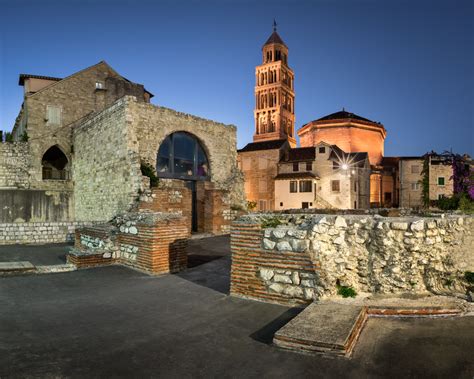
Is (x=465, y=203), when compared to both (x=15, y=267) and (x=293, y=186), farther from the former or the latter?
(x=293, y=186)

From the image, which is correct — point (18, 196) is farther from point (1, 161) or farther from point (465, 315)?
point (465, 315)

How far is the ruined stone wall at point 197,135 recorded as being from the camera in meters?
15.0

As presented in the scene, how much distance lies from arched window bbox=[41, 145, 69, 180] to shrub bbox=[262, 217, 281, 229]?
2272 cm

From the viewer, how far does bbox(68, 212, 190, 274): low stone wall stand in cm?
720

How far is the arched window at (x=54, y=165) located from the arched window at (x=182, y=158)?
38.7ft

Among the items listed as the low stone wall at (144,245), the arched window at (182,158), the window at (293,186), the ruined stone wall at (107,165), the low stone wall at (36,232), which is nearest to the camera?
the low stone wall at (144,245)

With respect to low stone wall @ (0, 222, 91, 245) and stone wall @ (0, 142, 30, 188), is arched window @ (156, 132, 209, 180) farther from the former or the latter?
stone wall @ (0, 142, 30, 188)

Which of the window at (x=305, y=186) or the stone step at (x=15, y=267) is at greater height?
the window at (x=305, y=186)

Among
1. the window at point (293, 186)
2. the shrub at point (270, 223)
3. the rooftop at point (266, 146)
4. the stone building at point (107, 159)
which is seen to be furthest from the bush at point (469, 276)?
the rooftop at point (266, 146)

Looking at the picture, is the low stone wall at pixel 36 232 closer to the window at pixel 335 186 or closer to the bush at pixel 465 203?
the bush at pixel 465 203

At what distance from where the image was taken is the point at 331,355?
3.12 m

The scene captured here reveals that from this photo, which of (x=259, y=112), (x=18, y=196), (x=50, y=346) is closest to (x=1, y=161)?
(x=18, y=196)

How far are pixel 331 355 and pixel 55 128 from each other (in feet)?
80.9

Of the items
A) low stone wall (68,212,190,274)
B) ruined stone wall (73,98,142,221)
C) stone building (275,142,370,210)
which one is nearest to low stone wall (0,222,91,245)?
ruined stone wall (73,98,142,221)
